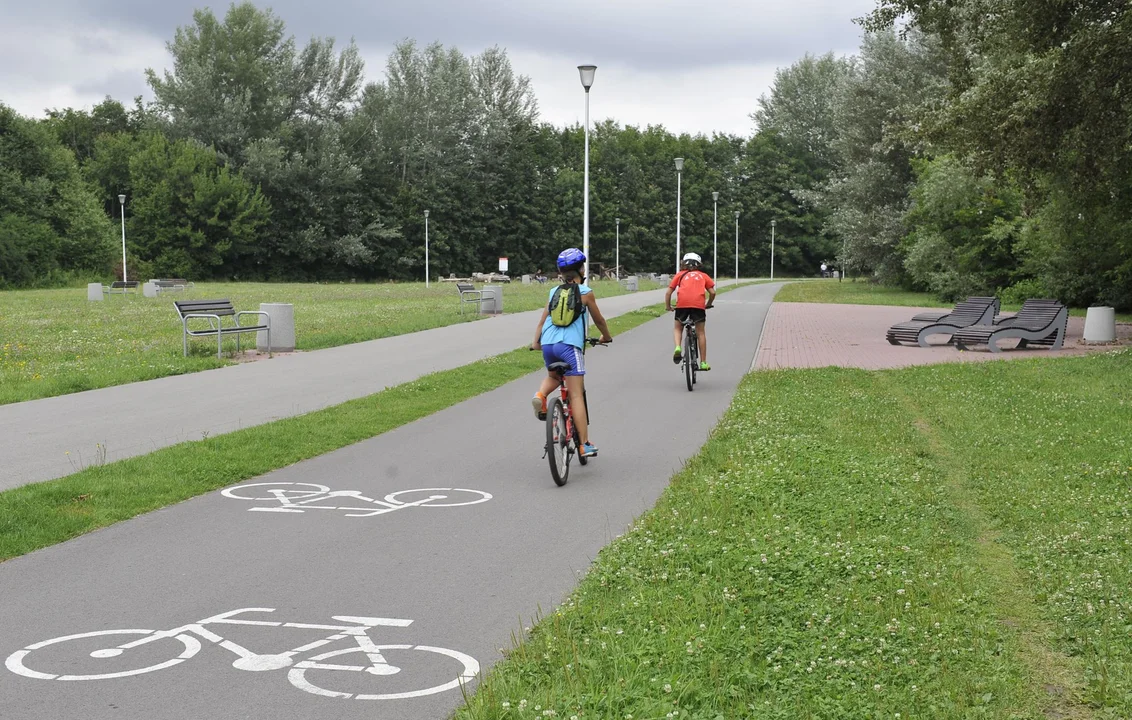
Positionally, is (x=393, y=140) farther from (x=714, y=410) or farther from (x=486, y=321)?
(x=714, y=410)

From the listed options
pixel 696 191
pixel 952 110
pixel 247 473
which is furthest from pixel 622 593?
pixel 696 191

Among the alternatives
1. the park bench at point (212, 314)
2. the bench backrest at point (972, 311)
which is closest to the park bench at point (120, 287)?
the park bench at point (212, 314)

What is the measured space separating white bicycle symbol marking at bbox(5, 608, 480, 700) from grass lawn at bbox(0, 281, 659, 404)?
29.9 ft

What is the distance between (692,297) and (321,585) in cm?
927

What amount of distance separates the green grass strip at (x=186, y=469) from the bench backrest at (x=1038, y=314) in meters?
11.1

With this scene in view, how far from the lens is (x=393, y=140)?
86750 millimetres

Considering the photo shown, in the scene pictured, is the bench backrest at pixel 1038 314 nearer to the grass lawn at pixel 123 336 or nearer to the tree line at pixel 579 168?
the tree line at pixel 579 168

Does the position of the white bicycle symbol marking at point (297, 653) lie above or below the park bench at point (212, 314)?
below

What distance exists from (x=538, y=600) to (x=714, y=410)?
710cm

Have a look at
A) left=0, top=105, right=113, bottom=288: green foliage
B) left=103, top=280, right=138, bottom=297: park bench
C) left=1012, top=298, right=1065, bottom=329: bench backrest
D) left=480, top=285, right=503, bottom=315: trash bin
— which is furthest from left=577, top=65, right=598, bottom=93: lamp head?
left=0, top=105, right=113, bottom=288: green foliage

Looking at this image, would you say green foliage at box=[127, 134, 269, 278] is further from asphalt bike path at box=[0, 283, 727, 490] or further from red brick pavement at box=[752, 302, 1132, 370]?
asphalt bike path at box=[0, 283, 727, 490]

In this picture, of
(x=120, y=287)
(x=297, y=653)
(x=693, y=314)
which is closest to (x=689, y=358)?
(x=693, y=314)

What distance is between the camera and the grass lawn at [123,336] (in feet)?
48.2

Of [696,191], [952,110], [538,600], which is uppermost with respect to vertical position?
[696,191]
